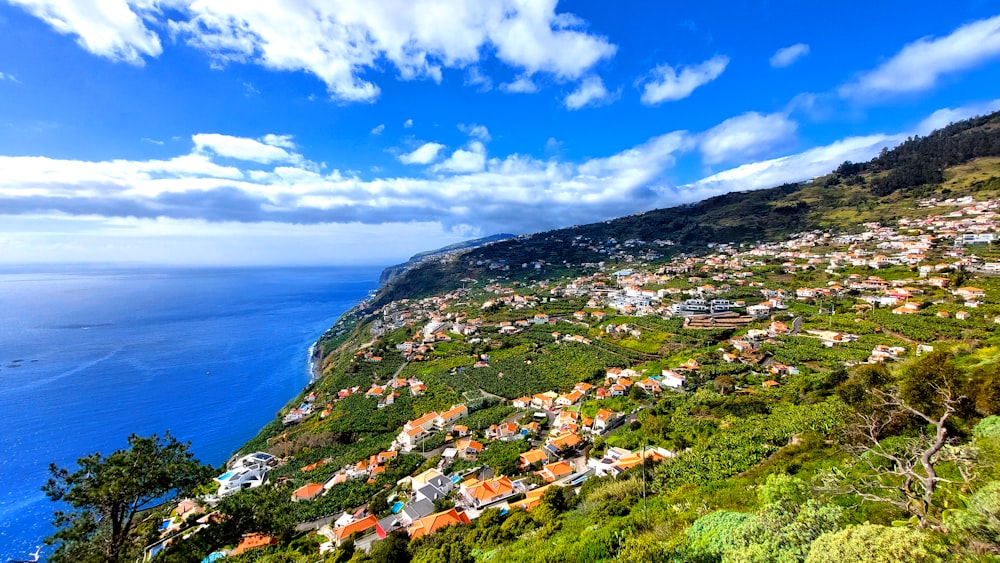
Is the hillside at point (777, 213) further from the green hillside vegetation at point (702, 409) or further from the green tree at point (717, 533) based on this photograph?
the green tree at point (717, 533)

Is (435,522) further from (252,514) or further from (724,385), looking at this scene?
(724,385)

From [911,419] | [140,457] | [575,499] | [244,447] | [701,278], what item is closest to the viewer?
[140,457]

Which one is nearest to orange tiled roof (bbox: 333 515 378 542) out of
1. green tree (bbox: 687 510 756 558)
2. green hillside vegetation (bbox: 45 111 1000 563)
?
green hillside vegetation (bbox: 45 111 1000 563)

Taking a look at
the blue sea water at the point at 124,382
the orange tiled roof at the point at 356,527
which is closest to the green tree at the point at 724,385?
the orange tiled roof at the point at 356,527

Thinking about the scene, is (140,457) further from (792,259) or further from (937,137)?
(937,137)

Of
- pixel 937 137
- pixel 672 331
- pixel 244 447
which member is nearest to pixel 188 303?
pixel 244 447

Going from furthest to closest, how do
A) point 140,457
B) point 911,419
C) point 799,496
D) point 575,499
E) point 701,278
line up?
point 701,278 < point 575,499 < point 911,419 < point 140,457 < point 799,496
